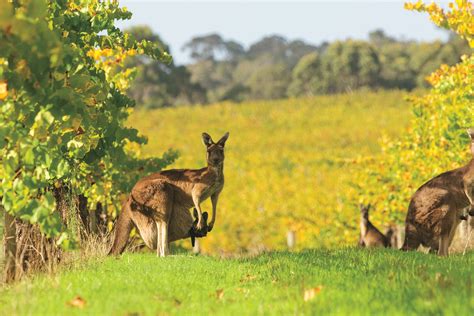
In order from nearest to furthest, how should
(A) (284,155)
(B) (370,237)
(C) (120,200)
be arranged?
(C) (120,200), (B) (370,237), (A) (284,155)

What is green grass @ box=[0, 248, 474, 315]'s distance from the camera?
6.38 meters

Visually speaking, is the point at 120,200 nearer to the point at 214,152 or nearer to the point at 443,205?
the point at 214,152

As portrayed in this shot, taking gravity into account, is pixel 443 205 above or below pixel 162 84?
below

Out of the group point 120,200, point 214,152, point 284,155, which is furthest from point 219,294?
point 284,155

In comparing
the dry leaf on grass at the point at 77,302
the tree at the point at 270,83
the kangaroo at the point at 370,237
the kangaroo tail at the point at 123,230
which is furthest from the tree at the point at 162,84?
the dry leaf on grass at the point at 77,302

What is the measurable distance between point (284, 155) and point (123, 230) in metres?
33.6

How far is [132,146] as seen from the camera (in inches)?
732

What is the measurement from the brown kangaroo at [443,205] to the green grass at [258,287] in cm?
65

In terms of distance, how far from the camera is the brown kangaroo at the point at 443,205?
10391 mm

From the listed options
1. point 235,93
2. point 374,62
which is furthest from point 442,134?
point 235,93

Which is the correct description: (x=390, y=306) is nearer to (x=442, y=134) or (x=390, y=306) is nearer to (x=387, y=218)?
(x=442, y=134)

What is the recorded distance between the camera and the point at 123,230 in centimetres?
1105

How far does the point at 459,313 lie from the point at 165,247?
558 centimetres

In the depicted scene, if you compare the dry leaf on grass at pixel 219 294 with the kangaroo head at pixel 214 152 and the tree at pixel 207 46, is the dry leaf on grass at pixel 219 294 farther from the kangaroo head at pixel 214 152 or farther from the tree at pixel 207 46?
the tree at pixel 207 46
